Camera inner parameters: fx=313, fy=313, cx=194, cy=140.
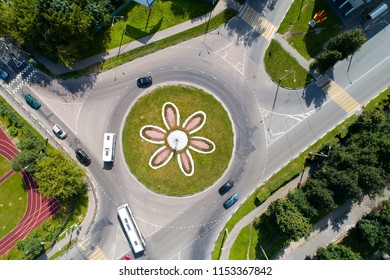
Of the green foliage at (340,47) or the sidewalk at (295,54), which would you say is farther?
the sidewalk at (295,54)

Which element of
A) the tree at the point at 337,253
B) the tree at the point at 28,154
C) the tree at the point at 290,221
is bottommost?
the tree at the point at 337,253

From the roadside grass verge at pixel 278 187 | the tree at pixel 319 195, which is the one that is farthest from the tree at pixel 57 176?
the tree at pixel 319 195

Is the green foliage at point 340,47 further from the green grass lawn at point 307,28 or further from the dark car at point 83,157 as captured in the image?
the dark car at point 83,157

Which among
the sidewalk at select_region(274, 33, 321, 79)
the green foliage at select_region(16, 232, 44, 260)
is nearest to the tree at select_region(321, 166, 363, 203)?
the sidewalk at select_region(274, 33, 321, 79)

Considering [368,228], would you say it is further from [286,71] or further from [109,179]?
[109,179]

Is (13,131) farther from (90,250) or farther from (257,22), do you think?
(257,22)
